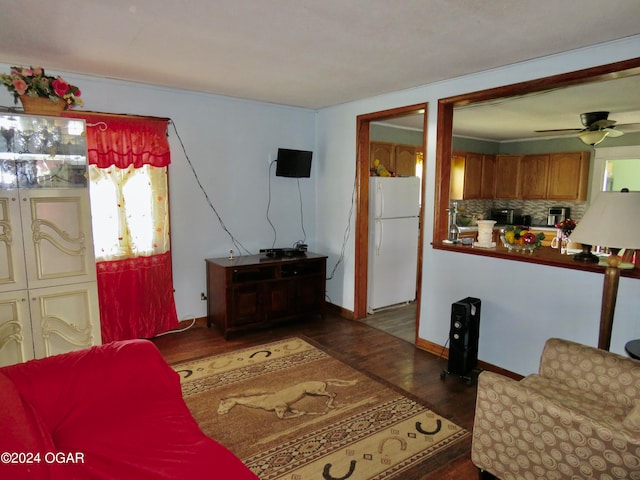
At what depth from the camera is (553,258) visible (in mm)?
2957

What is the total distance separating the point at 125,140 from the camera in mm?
3686

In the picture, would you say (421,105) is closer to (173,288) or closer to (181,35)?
(181,35)

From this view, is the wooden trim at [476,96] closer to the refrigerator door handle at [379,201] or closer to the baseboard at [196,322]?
the refrigerator door handle at [379,201]

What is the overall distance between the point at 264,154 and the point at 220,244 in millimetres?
1170

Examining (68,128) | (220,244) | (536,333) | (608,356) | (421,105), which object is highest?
(421,105)

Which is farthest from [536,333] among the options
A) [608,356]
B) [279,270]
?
[279,270]

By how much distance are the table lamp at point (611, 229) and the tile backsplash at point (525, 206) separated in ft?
14.8

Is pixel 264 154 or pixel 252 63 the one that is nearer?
pixel 252 63

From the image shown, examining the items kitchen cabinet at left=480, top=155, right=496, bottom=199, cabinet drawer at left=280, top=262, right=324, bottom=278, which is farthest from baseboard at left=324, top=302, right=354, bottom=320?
kitchen cabinet at left=480, top=155, right=496, bottom=199

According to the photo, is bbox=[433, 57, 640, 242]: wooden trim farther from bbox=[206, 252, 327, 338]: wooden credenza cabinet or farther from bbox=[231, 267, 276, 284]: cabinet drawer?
bbox=[231, 267, 276, 284]: cabinet drawer

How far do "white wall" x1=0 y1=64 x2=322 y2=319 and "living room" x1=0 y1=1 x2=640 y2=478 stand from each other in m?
0.01

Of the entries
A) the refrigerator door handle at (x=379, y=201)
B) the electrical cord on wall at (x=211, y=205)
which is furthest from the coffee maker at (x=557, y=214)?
the electrical cord on wall at (x=211, y=205)

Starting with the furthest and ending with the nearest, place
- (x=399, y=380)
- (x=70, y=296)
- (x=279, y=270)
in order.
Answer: (x=279, y=270) < (x=399, y=380) < (x=70, y=296)

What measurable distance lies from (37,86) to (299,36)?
5.71ft
